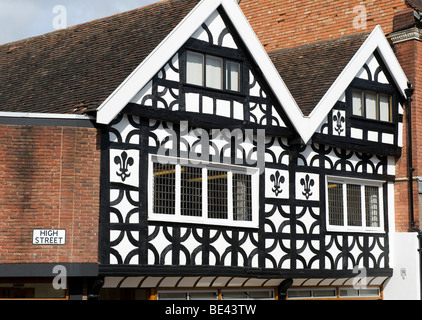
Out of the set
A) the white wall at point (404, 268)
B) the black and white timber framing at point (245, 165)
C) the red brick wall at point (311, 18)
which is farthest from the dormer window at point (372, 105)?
the white wall at point (404, 268)

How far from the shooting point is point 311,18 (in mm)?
25484

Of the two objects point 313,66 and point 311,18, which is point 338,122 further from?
point 311,18

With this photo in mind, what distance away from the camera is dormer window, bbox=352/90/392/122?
2089 cm

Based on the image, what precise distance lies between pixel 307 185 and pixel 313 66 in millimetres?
3837

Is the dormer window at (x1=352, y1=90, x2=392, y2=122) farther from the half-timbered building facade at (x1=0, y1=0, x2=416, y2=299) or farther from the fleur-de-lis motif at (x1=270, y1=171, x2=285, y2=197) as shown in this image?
the fleur-de-lis motif at (x1=270, y1=171, x2=285, y2=197)

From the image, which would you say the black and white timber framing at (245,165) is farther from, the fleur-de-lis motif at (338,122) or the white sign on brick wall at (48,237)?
the white sign on brick wall at (48,237)

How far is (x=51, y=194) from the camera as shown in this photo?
50.6 feet

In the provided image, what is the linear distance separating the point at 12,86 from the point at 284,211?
23.8ft

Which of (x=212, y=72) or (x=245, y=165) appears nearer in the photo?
(x=212, y=72)

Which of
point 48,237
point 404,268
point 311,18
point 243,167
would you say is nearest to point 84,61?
point 243,167

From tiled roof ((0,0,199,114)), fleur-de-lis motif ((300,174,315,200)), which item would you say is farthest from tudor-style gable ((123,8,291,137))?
fleur-de-lis motif ((300,174,315,200))
